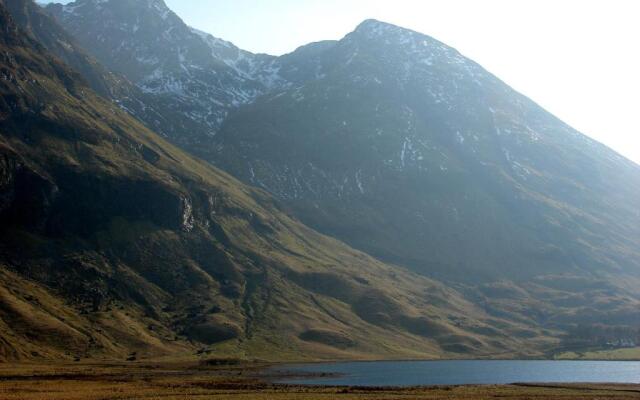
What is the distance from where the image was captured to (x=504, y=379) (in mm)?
188500

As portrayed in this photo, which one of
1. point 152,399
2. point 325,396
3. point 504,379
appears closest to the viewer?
point 152,399

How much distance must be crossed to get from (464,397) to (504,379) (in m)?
78.2

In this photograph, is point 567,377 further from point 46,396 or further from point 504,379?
point 46,396

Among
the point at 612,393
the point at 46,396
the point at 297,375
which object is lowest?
the point at 297,375

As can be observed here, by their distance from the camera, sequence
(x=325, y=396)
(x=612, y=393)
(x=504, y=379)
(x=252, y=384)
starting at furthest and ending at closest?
(x=504, y=379) < (x=252, y=384) < (x=612, y=393) < (x=325, y=396)

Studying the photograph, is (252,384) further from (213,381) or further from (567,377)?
(567,377)

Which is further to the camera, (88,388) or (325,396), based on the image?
(88,388)

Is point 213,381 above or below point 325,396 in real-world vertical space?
below

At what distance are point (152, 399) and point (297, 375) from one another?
90.7 metres

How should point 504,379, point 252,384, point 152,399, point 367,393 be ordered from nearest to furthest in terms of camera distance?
point 152,399, point 367,393, point 252,384, point 504,379

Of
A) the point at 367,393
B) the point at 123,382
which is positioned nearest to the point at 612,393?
the point at 367,393

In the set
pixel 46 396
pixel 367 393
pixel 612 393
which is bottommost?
pixel 46 396

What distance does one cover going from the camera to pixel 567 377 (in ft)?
642

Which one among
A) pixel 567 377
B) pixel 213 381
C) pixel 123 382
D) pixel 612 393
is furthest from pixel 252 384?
pixel 567 377
